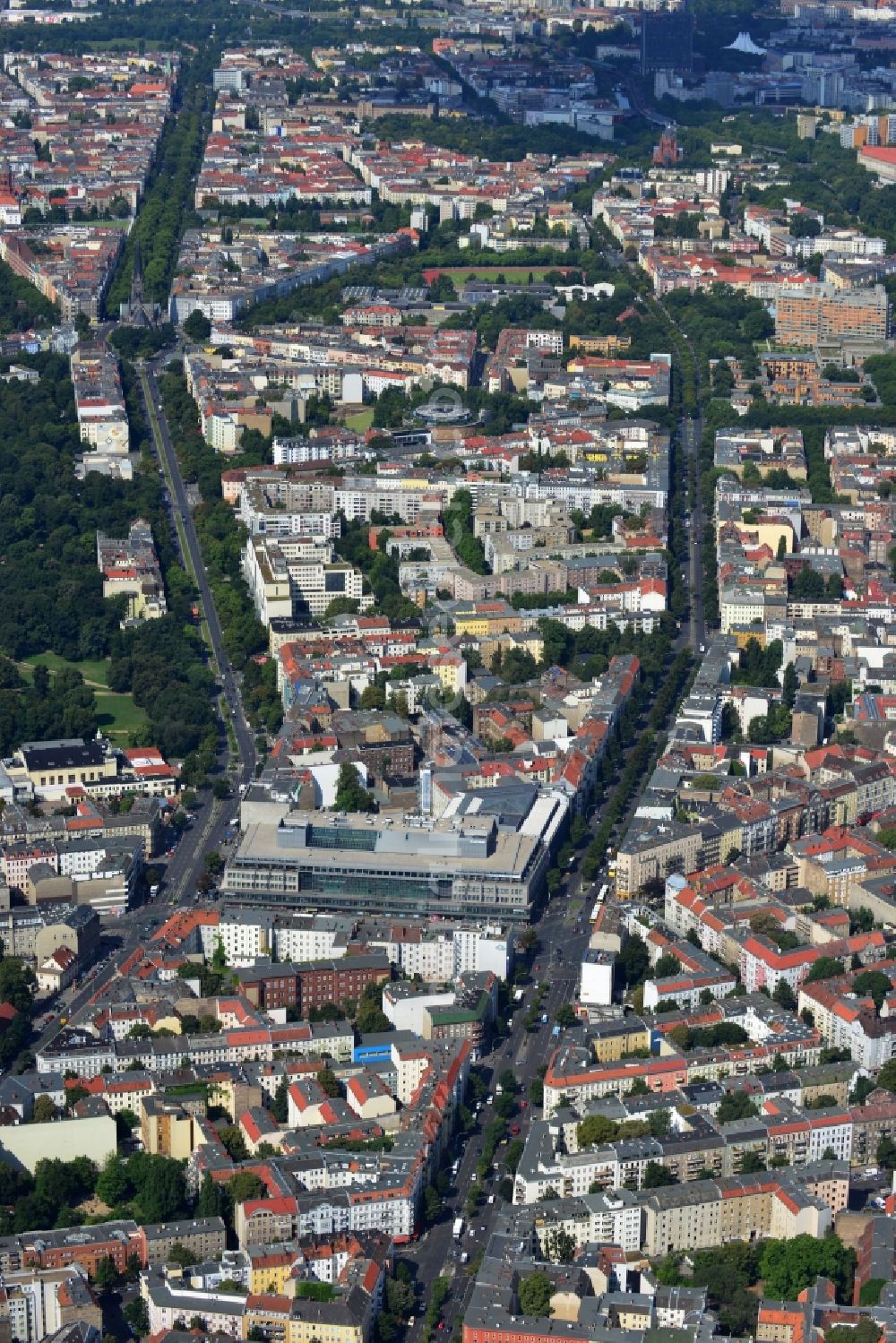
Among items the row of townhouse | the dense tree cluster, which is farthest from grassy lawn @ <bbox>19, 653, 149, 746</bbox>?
the dense tree cluster

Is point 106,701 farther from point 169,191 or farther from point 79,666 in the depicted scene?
point 169,191

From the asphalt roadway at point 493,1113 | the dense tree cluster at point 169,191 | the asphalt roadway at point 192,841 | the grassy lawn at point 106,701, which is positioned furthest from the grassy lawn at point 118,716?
the dense tree cluster at point 169,191

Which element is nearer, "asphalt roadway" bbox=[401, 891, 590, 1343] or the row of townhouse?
"asphalt roadway" bbox=[401, 891, 590, 1343]

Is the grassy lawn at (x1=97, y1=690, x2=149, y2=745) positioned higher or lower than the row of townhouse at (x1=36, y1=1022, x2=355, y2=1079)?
lower

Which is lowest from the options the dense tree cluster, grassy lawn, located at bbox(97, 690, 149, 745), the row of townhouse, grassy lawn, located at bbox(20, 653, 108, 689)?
the dense tree cluster

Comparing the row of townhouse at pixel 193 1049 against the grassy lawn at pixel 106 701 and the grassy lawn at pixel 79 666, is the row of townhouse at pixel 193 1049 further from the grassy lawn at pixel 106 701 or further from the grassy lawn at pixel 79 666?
the grassy lawn at pixel 79 666

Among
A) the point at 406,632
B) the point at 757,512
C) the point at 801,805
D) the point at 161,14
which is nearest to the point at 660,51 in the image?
the point at 161,14

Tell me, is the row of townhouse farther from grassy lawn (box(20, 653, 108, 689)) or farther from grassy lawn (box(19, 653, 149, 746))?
grassy lawn (box(20, 653, 108, 689))

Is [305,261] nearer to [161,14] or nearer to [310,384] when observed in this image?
[310,384]

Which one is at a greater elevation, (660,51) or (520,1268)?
(520,1268)
